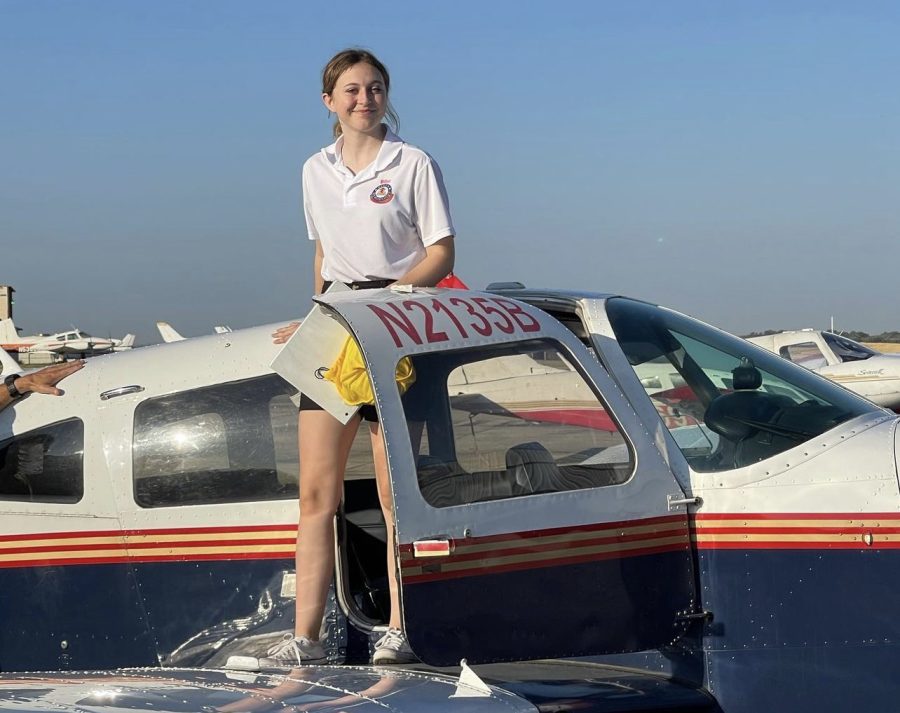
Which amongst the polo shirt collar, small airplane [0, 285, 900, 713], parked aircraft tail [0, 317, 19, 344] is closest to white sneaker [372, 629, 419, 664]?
small airplane [0, 285, 900, 713]

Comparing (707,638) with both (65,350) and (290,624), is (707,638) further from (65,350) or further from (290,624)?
(65,350)

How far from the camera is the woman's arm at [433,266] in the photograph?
383 centimetres

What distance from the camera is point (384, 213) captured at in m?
3.83

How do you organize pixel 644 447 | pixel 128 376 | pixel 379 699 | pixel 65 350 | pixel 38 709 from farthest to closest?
pixel 65 350
pixel 128 376
pixel 644 447
pixel 379 699
pixel 38 709

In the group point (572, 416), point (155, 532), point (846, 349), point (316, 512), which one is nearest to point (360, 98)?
point (572, 416)

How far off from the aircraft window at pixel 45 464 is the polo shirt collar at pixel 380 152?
131 cm

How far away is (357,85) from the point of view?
12.7 feet

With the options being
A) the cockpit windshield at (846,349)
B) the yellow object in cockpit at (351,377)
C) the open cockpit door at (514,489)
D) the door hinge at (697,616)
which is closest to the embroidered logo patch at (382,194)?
the open cockpit door at (514,489)

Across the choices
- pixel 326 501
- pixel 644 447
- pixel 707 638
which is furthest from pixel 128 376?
pixel 707 638

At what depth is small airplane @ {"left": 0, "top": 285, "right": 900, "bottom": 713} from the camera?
335 cm

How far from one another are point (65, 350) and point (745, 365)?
6528cm

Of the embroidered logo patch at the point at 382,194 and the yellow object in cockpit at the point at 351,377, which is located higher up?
the embroidered logo patch at the point at 382,194

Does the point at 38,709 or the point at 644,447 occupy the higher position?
the point at 644,447

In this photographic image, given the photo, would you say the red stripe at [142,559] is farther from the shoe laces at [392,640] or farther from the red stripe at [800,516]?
the red stripe at [800,516]
